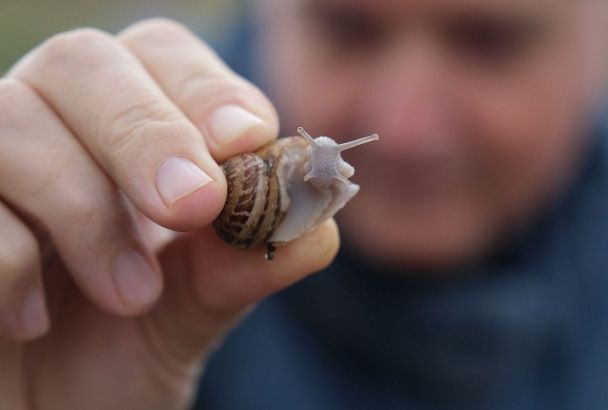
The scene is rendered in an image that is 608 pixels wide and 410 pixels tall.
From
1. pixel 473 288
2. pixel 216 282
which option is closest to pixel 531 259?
pixel 473 288

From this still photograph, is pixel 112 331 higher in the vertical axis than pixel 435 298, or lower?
higher

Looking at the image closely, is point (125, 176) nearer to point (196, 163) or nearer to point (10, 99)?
point (196, 163)

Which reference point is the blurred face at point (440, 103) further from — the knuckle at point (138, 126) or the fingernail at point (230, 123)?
the knuckle at point (138, 126)

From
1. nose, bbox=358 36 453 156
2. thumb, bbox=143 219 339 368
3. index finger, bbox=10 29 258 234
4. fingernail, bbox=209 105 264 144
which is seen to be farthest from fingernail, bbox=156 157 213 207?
nose, bbox=358 36 453 156

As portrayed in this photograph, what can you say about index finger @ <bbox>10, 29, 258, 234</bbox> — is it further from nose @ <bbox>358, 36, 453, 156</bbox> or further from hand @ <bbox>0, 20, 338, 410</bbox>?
nose @ <bbox>358, 36, 453, 156</bbox>

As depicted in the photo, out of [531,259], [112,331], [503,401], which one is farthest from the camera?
[531,259]

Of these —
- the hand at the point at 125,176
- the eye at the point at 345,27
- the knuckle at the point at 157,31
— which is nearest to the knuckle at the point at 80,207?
the hand at the point at 125,176

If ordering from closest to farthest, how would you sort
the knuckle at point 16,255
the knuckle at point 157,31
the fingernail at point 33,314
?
the knuckle at point 16,255 → the fingernail at point 33,314 → the knuckle at point 157,31

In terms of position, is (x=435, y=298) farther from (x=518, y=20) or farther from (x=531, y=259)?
(x=518, y=20)
